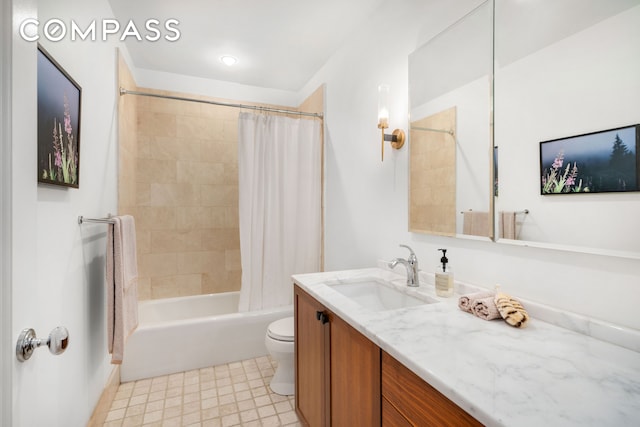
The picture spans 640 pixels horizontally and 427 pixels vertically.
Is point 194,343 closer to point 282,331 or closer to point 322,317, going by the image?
point 282,331

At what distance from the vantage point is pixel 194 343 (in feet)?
7.66

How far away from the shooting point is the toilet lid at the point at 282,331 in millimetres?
2012

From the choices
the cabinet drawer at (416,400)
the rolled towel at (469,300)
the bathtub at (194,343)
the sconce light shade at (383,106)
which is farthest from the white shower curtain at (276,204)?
the cabinet drawer at (416,400)

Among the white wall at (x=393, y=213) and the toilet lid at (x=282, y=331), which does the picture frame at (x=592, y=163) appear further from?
the toilet lid at (x=282, y=331)

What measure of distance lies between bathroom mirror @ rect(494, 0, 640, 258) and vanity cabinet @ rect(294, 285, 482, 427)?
2.23 feet

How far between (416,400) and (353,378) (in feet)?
1.17

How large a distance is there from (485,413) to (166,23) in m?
2.75

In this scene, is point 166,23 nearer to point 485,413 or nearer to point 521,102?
point 521,102

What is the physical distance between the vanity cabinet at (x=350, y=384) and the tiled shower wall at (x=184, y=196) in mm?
1811

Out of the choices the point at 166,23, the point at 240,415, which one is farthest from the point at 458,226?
the point at 166,23

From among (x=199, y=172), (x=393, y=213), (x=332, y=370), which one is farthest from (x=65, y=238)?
(x=199, y=172)

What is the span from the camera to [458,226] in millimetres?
1401

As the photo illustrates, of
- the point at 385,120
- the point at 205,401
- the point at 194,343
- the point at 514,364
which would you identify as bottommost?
the point at 205,401

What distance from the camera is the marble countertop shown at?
1.91 feet
